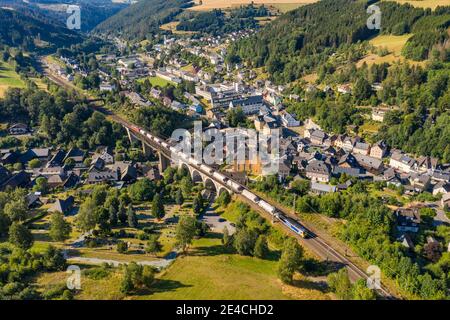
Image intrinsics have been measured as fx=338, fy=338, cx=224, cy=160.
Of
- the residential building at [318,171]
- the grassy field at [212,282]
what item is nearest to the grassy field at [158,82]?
the residential building at [318,171]


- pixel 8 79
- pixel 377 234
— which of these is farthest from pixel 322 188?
pixel 8 79

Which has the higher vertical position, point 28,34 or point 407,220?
point 28,34

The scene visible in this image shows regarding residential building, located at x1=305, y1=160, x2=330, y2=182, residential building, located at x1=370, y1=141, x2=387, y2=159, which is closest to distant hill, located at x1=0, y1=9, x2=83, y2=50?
residential building, located at x1=305, y1=160, x2=330, y2=182

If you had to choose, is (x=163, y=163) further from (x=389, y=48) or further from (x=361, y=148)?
(x=389, y=48)

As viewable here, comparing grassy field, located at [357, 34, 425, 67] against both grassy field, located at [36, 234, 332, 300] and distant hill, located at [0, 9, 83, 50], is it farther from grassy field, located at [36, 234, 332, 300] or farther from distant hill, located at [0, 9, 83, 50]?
distant hill, located at [0, 9, 83, 50]

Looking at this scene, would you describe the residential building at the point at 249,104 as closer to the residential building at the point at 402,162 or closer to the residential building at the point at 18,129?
the residential building at the point at 402,162

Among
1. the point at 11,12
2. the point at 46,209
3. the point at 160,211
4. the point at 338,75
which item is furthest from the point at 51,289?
the point at 11,12
